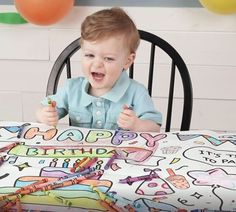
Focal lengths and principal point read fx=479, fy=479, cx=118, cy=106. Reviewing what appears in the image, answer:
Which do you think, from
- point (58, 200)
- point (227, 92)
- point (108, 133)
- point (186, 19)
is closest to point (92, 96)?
point (108, 133)

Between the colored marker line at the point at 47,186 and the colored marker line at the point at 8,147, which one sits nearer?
the colored marker line at the point at 47,186

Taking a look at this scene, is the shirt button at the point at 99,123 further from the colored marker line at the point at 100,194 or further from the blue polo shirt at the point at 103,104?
the colored marker line at the point at 100,194

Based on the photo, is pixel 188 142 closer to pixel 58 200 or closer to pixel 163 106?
pixel 58 200

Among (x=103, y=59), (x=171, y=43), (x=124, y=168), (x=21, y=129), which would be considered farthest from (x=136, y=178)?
(x=171, y=43)

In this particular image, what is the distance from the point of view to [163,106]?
2.07 meters

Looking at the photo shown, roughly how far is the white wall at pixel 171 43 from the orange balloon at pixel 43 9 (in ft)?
0.64

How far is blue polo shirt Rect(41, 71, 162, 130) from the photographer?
3.52 feet

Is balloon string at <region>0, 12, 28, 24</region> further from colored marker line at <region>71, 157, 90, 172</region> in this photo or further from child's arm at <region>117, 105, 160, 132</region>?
colored marker line at <region>71, 157, 90, 172</region>

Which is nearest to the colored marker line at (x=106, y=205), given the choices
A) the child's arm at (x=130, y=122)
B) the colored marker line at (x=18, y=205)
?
the colored marker line at (x=18, y=205)

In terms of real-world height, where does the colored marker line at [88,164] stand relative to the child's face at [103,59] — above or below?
below

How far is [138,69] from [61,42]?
343 millimetres

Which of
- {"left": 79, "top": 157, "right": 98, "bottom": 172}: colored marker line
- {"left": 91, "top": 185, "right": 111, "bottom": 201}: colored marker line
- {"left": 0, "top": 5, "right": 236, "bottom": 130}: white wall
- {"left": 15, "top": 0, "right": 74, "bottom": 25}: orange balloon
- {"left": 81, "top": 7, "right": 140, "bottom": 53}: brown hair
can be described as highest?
{"left": 81, "top": 7, "right": 140, "bottom": 53}: brown hair

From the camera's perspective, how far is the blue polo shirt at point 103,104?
107 centimetres

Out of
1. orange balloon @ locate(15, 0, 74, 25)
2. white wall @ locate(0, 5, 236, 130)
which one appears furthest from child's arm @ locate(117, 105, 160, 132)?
white wall @ locate(0, 5, 236, 130)
